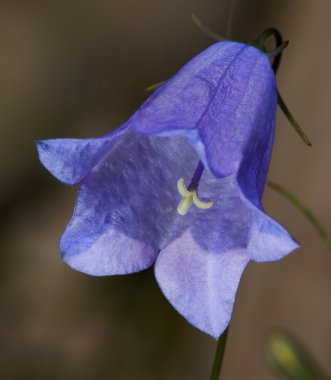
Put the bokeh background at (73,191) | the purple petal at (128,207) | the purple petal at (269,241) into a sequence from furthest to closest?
the bokeh background at (73,191), the purple petal at (128,207), the purple petal at (269,241)

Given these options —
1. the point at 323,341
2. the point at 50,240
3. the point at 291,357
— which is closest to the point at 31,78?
the point at 50,240

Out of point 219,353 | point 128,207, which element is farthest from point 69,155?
point 219,353

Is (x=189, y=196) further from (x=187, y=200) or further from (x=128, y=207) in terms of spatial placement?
(x=128, y=207)

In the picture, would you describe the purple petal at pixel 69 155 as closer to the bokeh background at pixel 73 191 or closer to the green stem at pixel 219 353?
the green stem at pixel 219 353

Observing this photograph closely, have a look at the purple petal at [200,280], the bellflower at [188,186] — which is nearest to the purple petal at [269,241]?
the bellflower at [188,186]

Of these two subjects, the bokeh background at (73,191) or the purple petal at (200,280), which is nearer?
the purple petal at (200,280)

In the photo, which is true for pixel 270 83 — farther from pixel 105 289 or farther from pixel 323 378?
pixel 105 289

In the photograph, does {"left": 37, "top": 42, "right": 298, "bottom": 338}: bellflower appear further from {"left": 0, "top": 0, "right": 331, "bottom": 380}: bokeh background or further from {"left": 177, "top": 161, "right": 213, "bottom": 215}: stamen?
{"left": 0, "top": 0, "right": 331, "bottom": 380}: bokeh background
